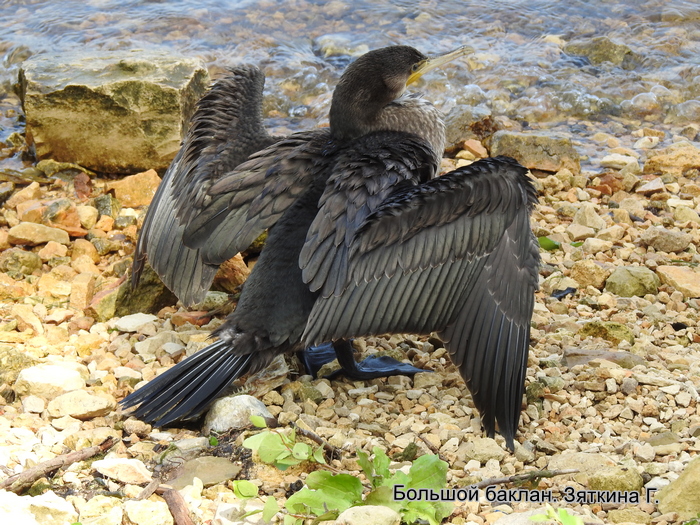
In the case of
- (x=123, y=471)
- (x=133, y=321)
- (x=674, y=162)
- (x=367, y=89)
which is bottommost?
(x=133, y=321)

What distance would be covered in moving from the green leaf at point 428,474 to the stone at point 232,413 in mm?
909

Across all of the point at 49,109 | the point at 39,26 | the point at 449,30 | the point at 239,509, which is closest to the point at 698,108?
the point at 449,30

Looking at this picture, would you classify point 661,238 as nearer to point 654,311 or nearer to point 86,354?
point 654,311

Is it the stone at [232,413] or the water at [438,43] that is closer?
the stone at [232,413]

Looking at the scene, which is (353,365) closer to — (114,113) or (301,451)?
(301,451)

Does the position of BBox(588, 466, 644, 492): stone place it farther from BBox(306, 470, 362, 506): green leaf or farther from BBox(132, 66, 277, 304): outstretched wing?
BBox(132, 66, 277, 304): outstretched wing

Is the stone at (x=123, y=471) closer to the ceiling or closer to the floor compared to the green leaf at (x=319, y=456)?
closer to the floor

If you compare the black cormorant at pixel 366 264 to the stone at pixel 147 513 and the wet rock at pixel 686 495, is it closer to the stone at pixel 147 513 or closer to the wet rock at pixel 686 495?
the stone at pixel 147 513

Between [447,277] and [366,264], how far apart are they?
359mm

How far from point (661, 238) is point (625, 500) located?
9.51 feet

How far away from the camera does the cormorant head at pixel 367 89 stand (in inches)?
165

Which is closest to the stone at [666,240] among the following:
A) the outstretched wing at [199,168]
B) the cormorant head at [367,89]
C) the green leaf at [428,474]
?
the cormorant head at [367,89]

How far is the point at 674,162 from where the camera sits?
21.8 feet

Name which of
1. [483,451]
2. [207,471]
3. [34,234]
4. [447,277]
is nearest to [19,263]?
[34,234]
